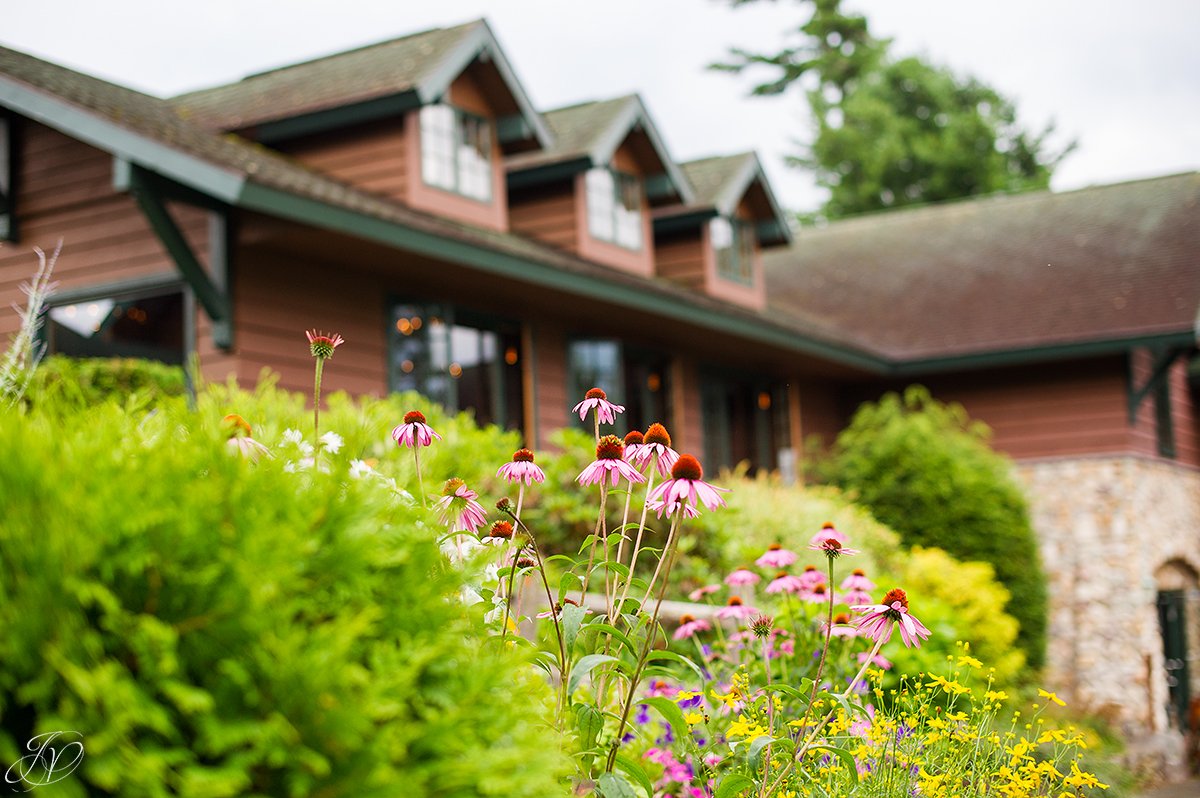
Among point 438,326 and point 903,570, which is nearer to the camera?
point 438,326

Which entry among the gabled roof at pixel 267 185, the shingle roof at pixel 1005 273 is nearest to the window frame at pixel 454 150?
the gabled roof at pixel 267 185

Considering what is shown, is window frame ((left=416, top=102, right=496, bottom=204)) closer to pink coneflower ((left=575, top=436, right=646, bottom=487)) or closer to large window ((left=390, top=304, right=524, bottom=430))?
large window ((left=390, top=304, right=524, bottom=430))

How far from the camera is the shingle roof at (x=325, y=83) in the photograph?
429 inches

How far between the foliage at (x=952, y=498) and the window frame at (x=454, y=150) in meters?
5.39

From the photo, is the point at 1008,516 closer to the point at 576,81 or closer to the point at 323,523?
the point at 323,523

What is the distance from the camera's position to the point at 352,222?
28.1 feet

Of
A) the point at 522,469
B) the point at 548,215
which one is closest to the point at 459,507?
the point at 522,469

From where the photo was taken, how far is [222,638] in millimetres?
1786

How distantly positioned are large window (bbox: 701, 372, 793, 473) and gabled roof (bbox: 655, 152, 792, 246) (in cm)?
209

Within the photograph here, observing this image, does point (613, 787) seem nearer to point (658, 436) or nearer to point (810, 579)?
point (658, 436)

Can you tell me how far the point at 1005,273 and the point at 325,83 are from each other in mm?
11338

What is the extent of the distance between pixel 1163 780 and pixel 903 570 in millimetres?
3758

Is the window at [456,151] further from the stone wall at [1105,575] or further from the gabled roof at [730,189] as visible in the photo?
the stone wall at [1105,575]

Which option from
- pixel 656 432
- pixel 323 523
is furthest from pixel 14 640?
pixel 656 432
